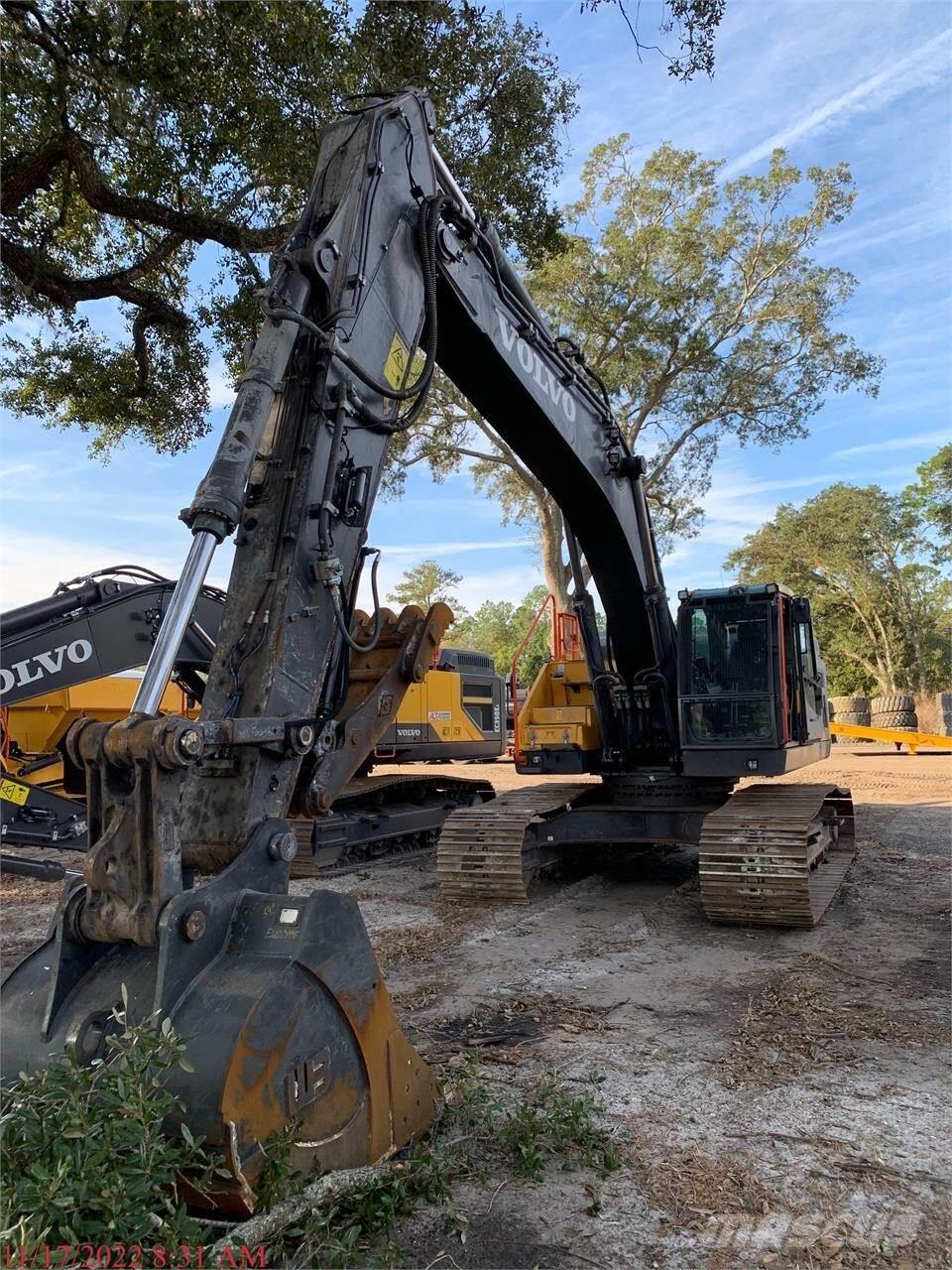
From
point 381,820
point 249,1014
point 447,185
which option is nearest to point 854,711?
point 381,820

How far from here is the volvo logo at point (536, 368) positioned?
5.53 metres

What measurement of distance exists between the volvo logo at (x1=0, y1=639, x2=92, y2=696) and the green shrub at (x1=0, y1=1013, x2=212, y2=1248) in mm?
5083

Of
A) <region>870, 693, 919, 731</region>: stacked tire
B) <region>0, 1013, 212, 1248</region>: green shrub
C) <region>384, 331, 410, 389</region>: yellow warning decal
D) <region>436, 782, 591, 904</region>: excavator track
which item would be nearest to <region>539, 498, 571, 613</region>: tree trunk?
<region>870, 693, 919, 731</region>: stacked tire

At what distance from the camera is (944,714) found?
2928cm

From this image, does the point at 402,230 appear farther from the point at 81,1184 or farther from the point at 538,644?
the point at 538,644

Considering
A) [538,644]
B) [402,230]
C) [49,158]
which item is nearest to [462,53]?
[49,158]

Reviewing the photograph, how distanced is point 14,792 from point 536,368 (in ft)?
18.6

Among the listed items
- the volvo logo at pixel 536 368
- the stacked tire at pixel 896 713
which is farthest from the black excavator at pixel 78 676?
the stacked tire at pixel 896 713

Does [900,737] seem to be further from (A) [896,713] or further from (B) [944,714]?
(B) [944,714]

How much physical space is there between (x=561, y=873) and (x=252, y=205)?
7437 mm

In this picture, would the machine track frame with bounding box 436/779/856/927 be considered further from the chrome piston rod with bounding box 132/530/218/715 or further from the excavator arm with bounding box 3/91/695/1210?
the chrome piston rod with bounding box 132/530/218/715

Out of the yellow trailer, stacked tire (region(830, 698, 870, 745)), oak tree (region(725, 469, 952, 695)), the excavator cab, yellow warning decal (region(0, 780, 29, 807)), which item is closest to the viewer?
the excavator cab

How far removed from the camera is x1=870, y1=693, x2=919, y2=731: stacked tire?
29.2 meters

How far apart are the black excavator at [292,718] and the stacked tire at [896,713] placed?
26692 millimetres
